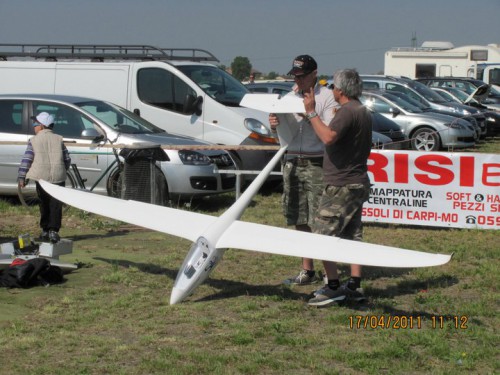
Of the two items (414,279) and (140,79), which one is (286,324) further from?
(140,79)

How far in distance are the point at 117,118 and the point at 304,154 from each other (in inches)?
235

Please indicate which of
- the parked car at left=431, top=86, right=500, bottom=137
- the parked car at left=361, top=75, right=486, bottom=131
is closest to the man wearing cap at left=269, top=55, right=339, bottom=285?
the parked car at left=361, top=75, right=486, bottom=131

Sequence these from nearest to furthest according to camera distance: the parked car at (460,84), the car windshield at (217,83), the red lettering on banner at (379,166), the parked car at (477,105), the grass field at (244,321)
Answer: the grass field at (244,321), the red lettering on banner at (379,166), the car windshield at (217,83), the parked car at (477,105), the parked car at (460,84)

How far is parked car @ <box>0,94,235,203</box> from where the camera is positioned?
12.3m

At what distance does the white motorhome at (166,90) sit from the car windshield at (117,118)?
4.46ft

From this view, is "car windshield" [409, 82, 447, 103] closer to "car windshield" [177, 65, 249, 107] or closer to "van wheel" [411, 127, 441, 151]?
"van wheel" [411, 127, 441, 151]

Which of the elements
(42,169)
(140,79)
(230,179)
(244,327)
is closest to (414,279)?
(244,327)

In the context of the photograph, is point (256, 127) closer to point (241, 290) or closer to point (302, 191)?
point (302, 191)

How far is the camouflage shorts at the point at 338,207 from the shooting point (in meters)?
7.15

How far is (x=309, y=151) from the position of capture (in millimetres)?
7742

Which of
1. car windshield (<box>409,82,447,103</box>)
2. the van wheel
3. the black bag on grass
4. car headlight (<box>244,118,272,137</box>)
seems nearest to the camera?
the black bag on grass

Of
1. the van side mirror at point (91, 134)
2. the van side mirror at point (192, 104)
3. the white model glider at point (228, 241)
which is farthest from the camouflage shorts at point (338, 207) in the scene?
the van side mirror at point (192, 104)

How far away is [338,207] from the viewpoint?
716 centimetres

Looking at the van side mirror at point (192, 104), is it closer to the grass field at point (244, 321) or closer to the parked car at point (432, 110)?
the grass field at point (244, 321)
